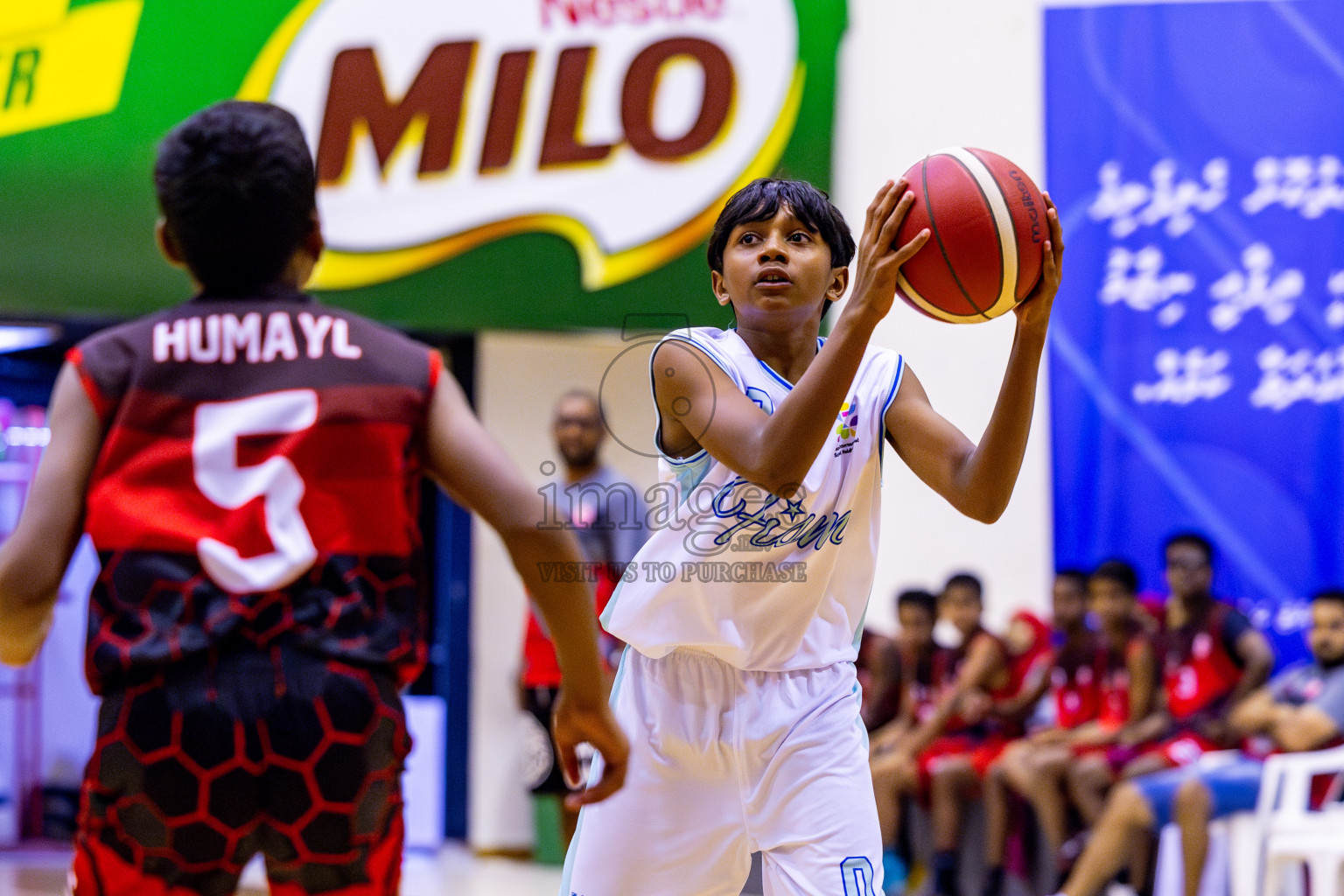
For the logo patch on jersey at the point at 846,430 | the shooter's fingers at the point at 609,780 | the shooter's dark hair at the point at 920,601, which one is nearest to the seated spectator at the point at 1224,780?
the shooter's dark hair at the point at 920,601

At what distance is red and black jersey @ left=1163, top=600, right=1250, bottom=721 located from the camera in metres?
6.03

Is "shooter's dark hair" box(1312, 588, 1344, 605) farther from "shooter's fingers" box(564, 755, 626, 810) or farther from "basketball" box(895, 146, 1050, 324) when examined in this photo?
"shooter's fingers" box(564, 755, 626, 810)

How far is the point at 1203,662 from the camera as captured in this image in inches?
239

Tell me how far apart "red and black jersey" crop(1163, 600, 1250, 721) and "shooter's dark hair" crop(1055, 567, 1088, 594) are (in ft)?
1.91

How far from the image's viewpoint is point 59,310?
23.5 feet

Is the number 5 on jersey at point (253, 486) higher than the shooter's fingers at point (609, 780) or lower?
higher

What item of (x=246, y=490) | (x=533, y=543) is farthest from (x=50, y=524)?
(x=533, y=543)

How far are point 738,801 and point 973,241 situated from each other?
1.10 metres

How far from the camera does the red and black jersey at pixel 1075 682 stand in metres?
6.49

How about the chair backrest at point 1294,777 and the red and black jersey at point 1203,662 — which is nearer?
the chair backrest at point 1294,777

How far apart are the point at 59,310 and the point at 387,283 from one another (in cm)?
159

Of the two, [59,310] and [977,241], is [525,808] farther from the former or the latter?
[977,241]

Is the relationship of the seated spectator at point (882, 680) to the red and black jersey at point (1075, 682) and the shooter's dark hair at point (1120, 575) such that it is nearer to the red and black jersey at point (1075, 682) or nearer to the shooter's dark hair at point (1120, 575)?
the red and black jersey at point (1075, 682)

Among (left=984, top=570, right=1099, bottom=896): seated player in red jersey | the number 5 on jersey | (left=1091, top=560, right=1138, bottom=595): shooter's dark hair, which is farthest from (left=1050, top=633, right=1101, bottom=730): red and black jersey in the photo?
the number 5 on jersey
